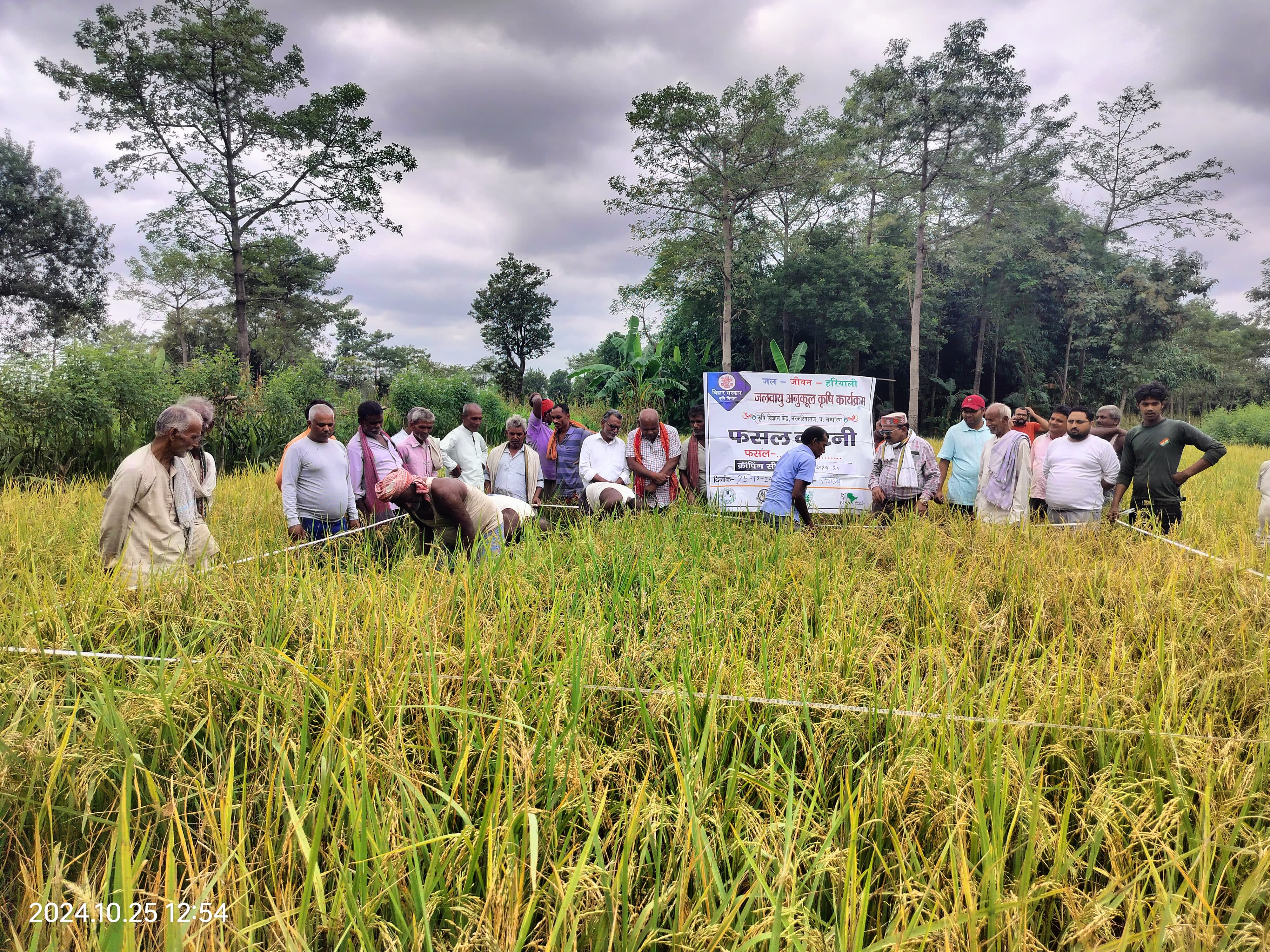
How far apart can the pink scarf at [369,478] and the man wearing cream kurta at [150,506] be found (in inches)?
66.6

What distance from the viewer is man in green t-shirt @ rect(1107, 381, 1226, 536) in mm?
4641

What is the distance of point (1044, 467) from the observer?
4.97 meters

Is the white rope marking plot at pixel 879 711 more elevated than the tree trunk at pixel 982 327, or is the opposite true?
the tree trunk at pixel 982 327

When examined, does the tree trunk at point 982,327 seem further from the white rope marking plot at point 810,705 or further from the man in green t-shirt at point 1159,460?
the white rope marking plot at point 810,705

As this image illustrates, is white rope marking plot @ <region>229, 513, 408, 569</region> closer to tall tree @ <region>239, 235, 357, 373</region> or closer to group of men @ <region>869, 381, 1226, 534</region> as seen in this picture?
group of men @ <region>869, 381, 1226, 534</region>

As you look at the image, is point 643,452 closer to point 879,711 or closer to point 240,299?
point 879,711

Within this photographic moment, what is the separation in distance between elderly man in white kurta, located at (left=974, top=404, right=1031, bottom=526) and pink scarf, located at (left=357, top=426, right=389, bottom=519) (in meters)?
4.73

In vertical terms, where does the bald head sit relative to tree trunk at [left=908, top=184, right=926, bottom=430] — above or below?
below

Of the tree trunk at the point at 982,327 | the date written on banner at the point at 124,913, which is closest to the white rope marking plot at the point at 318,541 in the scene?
the date written on banner at the point at 124,913

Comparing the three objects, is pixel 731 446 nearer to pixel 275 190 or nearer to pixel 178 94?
pixel 275 190

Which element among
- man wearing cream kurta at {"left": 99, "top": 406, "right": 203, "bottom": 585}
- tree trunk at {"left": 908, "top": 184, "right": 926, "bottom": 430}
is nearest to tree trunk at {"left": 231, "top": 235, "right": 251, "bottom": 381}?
man wearing cream kurta at {"left": 99, "top": 406, "right": 203, "bottom": 585}

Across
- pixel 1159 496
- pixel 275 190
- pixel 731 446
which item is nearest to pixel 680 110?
pixel 275 190

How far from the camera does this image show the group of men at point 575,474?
318 centimetres

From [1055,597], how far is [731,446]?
323cm
